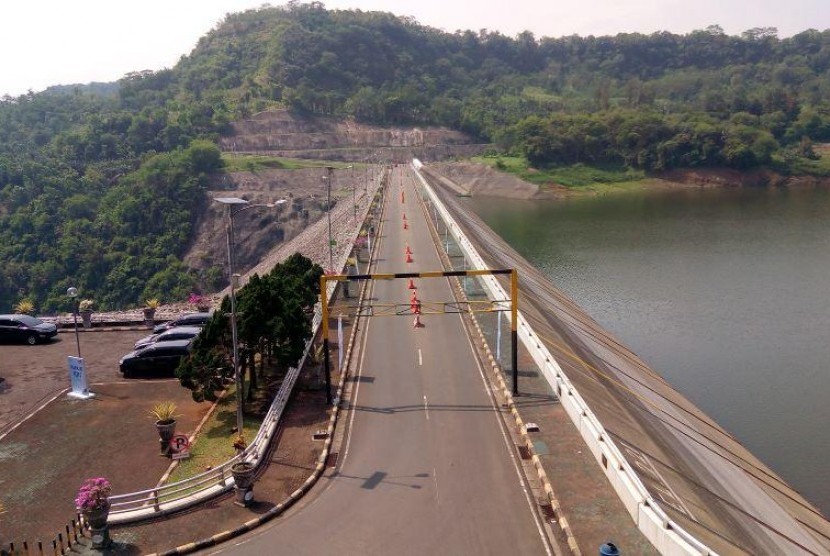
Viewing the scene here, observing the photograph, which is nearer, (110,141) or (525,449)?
(525,449)

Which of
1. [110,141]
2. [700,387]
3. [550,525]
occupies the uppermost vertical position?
[110,141]

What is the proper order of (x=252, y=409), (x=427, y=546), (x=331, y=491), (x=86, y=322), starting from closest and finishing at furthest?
(x=427, y=546) < (x=331, y=491) < (x=252, y=409) < (x=86, y=322)

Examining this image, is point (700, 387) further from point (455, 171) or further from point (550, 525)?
point (455, 171)

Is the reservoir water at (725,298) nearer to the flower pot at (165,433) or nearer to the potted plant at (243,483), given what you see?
the potted plant at (243,483)

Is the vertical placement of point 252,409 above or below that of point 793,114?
below

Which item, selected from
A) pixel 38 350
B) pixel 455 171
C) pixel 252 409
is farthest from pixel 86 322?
pixel 455 171

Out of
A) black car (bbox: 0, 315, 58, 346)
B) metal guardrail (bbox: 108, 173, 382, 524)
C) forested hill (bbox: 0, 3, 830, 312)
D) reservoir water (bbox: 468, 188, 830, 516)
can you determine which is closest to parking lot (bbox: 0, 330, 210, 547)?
black car (bbox: 0, 315, 58, 346)

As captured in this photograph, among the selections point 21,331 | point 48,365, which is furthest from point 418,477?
point 21,331

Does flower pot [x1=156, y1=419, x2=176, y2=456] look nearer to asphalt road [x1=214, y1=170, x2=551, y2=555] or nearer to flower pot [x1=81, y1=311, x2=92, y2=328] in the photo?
asphalt road [x1=214, y1=170, x2=551, y2=555]
